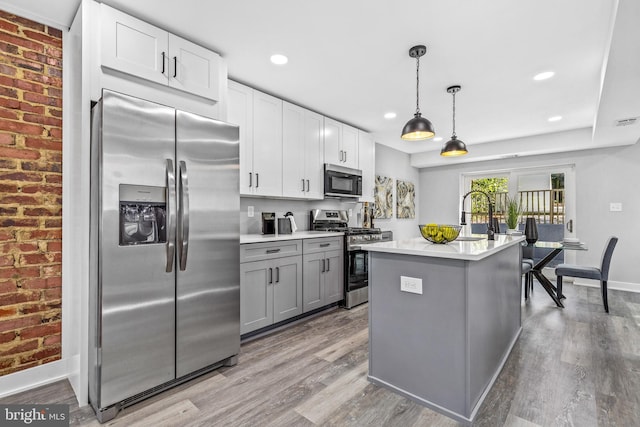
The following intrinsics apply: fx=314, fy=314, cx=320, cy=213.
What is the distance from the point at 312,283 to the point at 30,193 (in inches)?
96.2

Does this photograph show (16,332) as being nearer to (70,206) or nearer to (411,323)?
(70,206)

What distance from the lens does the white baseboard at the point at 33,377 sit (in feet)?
→ 6.53

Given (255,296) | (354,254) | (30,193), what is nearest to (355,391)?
(255,296)

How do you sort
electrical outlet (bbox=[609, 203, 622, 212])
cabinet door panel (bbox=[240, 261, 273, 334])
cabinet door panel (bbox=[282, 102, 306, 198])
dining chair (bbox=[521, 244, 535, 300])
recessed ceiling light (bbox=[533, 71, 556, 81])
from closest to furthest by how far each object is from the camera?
cabinet door panel (bbox=[240, 261, 273, 334]) → recessed ceiling light (bbox=[533, 71, 556, 81]) → cabinet door panel (bbox=[282, 102, 306, 198]) → dining chair (bbox=[521, 244, 535, 300]) → electrical outlet (bbox=[609, 203, 622, 212])

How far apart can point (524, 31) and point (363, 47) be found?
45.8 inches

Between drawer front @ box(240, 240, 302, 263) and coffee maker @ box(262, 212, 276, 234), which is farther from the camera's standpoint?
coffee maker @ box(262, 212, 276, 234)

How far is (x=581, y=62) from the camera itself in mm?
2727

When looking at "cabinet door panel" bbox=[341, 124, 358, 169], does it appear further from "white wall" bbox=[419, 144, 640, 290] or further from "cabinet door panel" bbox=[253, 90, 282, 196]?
"white wall" bbox=[419, 144, 640, 290]

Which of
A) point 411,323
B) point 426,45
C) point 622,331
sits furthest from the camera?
point 622,331

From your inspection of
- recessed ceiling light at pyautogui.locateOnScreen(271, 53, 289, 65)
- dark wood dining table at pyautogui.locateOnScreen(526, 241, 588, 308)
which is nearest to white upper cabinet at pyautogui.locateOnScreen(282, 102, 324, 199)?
recessed ceiling light at pyautogui.locateOnScreen(271, 53, 289, 65)

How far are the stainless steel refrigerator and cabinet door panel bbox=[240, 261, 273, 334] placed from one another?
386mm

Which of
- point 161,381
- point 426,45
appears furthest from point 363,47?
point 161,381

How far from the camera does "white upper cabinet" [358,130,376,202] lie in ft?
15.5

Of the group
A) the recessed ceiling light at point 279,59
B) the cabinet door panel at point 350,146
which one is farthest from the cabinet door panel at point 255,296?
the cabinet door panel at point 350,146
